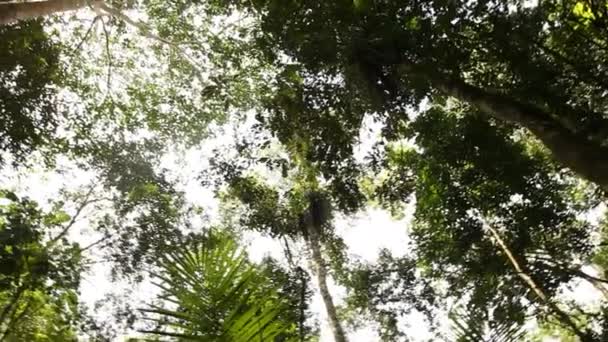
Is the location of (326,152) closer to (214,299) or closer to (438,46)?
(438,46)

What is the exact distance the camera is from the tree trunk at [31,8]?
5539 mm

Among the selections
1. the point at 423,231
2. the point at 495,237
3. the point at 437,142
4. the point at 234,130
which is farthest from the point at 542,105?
the point at 234,130

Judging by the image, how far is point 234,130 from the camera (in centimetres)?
1139

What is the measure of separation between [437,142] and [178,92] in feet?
26.3

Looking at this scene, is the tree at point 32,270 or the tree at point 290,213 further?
the tree at point 290,213

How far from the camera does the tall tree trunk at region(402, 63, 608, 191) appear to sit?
394cm

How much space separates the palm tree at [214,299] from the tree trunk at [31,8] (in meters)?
5.40

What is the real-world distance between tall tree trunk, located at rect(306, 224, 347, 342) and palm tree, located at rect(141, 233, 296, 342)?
328 inches

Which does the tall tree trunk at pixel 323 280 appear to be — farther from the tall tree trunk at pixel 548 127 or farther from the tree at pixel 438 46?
the tall tree trunk at pixel 548 127

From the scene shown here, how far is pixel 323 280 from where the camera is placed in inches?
411

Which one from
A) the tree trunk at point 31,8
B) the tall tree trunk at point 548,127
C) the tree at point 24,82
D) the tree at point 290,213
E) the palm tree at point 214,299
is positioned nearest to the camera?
the palm tree at point 214,299

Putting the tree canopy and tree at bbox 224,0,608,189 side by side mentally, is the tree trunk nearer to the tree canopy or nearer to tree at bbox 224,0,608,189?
the tree canopy

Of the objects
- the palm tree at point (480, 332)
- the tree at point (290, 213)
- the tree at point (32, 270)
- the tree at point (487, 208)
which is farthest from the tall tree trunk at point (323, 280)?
the palm tree at point (480, 332)

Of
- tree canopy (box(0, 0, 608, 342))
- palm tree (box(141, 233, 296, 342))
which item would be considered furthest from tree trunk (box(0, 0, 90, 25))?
palm tree (box(141, 233, 296, 342))
